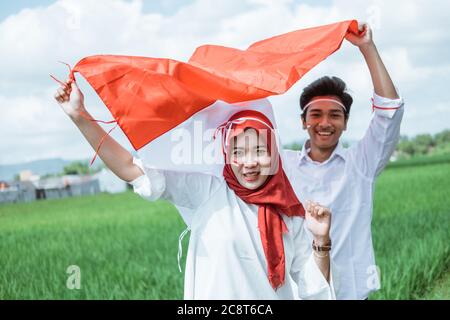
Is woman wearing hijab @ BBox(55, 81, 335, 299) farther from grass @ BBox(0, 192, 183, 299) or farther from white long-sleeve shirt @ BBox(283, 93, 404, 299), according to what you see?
grass @ BBox(0, 192, 183, 299)

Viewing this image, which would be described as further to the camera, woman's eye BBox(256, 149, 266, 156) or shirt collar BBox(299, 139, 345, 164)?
shirt collar BBox(299, 139, 345, 164)

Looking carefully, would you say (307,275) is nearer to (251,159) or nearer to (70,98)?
(251,159)

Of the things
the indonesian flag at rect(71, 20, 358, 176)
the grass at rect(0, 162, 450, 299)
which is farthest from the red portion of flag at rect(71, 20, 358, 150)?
the grass at rect(0, 162, 450, 299)

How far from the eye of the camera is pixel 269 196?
6.02ft

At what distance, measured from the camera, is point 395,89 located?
89.4 inches

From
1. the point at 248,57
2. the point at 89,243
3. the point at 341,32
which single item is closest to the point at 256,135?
the point at 248,57

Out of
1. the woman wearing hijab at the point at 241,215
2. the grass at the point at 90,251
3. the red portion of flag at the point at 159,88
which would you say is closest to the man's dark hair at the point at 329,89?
the red portion of flag at the point at 159,88

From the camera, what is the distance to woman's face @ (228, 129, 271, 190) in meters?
1.83

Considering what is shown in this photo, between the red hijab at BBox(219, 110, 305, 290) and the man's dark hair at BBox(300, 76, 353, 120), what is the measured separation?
0.62 metres

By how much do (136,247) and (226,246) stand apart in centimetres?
398

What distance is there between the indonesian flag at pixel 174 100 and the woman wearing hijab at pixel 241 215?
0.05m

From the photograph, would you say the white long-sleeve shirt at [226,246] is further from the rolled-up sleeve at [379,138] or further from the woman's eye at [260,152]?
the rolled-up sleeve at [379,138]

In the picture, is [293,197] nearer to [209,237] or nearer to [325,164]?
[209,237]

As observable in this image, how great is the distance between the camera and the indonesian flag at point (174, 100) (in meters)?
1.87
